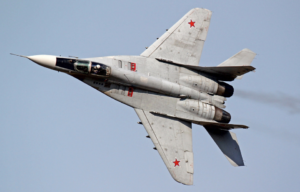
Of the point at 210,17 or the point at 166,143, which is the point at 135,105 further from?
the point at 210,17

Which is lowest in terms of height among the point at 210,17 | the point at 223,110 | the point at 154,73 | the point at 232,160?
the point at 232,160

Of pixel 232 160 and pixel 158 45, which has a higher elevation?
pixel 158 45

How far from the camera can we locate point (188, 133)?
88.6 feet

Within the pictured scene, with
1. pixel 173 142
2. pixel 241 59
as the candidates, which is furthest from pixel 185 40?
pixel 173 142

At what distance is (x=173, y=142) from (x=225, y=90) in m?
4.22

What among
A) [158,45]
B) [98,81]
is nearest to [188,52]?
[158,45]

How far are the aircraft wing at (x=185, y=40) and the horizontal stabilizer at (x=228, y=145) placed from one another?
4217 mm

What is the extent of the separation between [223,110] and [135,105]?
198 inches

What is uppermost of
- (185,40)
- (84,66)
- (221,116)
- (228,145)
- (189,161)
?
(185,40)

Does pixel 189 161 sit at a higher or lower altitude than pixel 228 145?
lower

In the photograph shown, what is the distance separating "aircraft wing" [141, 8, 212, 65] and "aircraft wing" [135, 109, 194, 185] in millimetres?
3469

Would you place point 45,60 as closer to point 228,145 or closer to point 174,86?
point 174,86

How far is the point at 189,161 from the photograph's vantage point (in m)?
26.3

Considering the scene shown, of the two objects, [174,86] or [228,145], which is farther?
[228,145]
